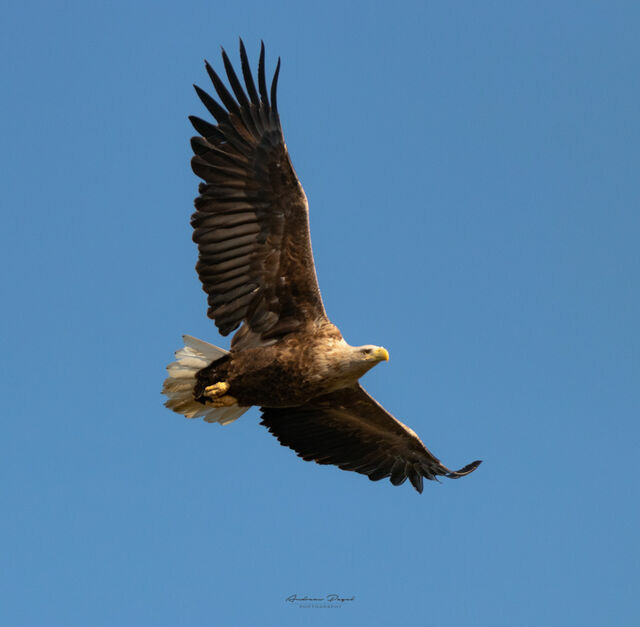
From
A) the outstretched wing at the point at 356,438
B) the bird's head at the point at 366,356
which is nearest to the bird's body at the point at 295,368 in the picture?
the bird's head at the point at 366,356

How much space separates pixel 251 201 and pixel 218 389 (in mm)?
1955

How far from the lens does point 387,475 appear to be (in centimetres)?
1445

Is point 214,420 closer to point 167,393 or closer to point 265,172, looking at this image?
point 167,393

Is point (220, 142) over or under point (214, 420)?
over

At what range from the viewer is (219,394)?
41.6 feet

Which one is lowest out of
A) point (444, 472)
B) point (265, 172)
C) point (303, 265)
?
point (444, 472)

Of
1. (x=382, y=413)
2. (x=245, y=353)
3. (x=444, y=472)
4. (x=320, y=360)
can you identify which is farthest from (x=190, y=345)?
(x=444, y=472)

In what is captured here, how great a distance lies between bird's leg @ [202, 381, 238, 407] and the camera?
1266cm

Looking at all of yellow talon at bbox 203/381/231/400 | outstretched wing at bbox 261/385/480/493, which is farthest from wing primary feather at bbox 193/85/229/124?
outstretched wing at bbox 261/385/480/493

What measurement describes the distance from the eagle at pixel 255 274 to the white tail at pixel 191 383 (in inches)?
0.5

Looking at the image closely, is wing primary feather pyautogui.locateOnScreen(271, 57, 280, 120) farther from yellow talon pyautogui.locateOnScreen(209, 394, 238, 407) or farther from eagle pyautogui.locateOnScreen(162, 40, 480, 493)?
yellow talon pyautogui.locateOnScreen(209, 394, 238, 407)

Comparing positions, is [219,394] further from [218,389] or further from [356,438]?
[356,438]

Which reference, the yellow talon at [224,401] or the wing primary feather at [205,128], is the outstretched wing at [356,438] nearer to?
the yellow talon at [224,401]

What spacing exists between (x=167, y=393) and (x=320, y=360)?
181 centimetres
